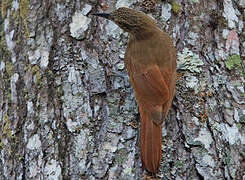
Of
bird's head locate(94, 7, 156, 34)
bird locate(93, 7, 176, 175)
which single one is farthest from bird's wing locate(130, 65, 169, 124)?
bird's head locate(94, 7, 156, 34)

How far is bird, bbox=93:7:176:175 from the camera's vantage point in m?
2.88

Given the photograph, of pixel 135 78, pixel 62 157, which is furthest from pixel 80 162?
pixel 135 78

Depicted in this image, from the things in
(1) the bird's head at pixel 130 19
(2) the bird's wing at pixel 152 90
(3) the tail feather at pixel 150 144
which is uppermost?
(1) the bird's head at pixel 130 19

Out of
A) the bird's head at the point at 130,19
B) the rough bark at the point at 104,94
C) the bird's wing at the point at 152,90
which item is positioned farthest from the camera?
the bird's head at the point at 130,19

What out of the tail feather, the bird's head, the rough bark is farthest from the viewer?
the bird's head

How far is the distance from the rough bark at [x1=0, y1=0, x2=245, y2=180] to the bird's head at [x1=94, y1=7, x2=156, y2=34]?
0.24 feet

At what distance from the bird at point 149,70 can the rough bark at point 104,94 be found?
0.20ft

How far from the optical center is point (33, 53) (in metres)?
3.43

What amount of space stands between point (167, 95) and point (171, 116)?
0.56ft

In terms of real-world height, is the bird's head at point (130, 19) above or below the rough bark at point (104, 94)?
above

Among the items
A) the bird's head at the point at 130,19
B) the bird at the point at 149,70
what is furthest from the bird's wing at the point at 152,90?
the bird's head at the point at 130,19

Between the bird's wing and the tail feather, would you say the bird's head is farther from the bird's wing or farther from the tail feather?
the tail feather

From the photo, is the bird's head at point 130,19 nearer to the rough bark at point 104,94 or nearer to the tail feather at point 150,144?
the rough bark at point 104,94

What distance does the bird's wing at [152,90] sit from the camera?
10.2ft
